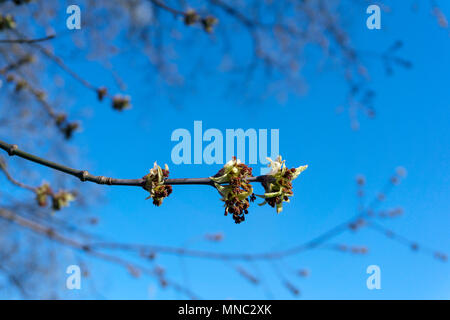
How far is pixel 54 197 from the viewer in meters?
1.38

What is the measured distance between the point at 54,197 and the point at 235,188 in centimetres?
73

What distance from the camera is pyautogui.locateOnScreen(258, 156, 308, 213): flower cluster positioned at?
1.11 m

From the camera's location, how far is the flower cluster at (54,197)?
136 cm

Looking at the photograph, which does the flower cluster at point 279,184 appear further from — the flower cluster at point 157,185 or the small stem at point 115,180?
the flower cluster at point 157,185

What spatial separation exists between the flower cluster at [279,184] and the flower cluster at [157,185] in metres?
0.29

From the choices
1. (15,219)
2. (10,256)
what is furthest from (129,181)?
(10,256)

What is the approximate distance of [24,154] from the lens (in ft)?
3.64

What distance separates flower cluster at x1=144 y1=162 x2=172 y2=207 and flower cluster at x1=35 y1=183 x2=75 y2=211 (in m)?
0.47

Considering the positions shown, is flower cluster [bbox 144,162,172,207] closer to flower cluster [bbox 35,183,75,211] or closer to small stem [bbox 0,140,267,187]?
small stem [bbox 0,140,267,187]

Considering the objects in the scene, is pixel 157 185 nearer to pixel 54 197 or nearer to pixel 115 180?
pixel 115 180

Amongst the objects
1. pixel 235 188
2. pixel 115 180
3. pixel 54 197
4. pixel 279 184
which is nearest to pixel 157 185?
pixel 115 180

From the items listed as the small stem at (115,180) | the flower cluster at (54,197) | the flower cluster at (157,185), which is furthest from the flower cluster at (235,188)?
the flower cluster at (54,197)
